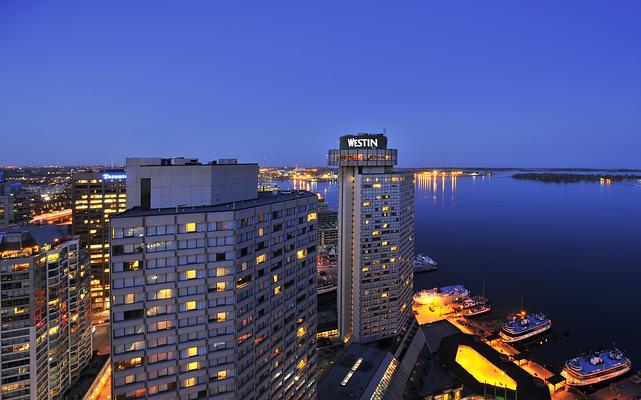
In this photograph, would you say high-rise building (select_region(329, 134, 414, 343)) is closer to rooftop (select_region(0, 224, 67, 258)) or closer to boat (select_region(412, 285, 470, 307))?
boat (select_region(412, 285, 470, 307))

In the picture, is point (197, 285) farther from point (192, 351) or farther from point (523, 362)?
point (523, 362)

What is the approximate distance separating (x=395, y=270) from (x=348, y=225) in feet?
44.3

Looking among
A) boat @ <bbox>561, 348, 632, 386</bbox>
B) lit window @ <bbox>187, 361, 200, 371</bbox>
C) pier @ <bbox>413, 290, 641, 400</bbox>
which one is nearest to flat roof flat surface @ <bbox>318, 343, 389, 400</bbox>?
lit window @ <bbox>187, 361, 200, 371</bbox>

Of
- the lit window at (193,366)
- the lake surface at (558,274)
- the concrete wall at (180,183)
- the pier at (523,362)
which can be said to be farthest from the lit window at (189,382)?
the lake surface at (558,274)

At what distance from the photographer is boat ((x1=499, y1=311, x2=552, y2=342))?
3241 inches

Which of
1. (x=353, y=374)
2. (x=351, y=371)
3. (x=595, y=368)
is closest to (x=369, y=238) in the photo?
(x=351, y=371)

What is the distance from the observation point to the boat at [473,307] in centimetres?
9681

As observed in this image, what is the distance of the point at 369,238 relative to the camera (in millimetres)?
74438

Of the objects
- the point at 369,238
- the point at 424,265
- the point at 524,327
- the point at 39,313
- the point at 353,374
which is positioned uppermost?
the point at 369,238

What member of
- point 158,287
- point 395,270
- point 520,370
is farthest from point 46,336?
point 520,370

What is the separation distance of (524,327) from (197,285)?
80.0 m

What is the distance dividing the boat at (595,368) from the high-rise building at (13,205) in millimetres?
150616

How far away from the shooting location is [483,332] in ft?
285

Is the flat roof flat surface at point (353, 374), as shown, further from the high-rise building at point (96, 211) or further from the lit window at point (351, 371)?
the high-rise building at point (96, 211)
